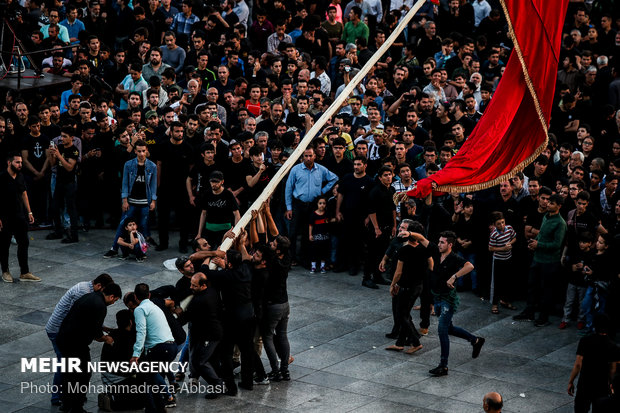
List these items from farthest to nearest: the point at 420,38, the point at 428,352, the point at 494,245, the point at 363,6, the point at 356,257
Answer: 1. the point at 363,6
2. the point at 420,38
3. the point at 356,257
4. the point at 494,245
5. the point at 428,352

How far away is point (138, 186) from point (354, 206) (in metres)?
3.66

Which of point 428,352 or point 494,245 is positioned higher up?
point 494,245

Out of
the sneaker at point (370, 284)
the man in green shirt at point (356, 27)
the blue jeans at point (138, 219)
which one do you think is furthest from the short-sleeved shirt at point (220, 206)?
the man in green shirt at point (356, 27)

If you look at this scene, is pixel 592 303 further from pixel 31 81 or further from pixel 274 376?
pixel 31 81

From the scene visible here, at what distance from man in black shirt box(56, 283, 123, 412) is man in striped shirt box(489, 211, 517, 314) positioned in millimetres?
6193

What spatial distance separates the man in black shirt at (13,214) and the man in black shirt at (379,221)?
17.5 ft

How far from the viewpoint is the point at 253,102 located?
20281 mm

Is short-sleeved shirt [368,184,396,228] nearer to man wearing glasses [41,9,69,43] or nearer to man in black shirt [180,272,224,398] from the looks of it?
man in black shirt [180,272,224,398]

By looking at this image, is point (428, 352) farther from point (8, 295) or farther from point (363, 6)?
point (363, 6)

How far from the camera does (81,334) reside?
39.4 feet

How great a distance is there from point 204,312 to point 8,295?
15.4ft

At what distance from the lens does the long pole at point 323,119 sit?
12387 mm

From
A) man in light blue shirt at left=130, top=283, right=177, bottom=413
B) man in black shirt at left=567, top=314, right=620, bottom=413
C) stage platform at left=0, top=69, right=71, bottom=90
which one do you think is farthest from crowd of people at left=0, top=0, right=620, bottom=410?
man in black shirt at left=567, top=314, right=620, bottom=413

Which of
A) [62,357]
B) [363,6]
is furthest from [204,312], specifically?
[363,6]
